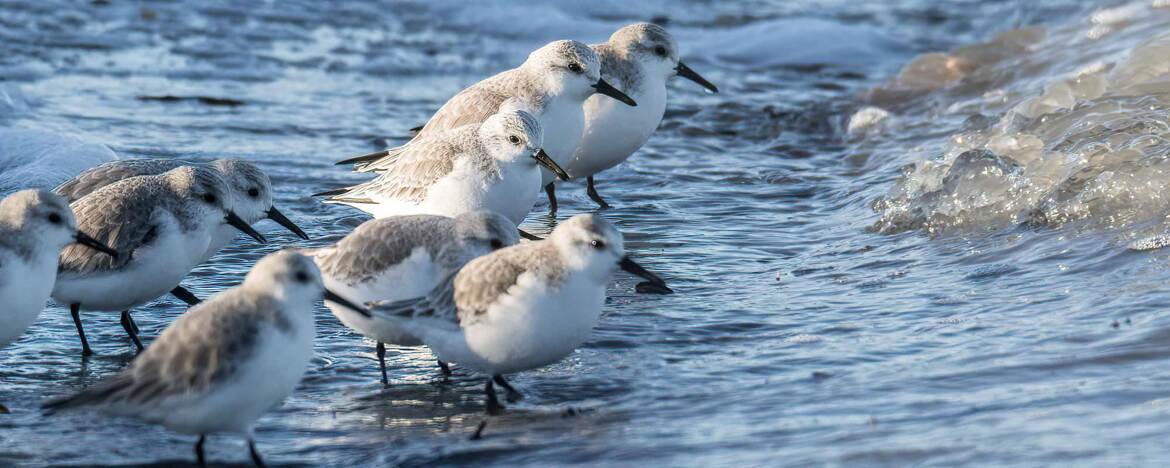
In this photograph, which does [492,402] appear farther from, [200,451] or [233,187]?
[233,187]

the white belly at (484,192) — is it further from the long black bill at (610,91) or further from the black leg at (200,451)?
the black leg at (200,451)

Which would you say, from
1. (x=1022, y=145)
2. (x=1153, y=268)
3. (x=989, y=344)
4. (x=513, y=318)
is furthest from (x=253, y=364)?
(x=1022, y=145)

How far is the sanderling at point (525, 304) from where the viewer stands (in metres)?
5.68

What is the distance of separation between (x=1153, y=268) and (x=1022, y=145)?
272cm

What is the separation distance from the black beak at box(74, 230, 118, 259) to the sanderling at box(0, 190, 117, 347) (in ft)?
0.12

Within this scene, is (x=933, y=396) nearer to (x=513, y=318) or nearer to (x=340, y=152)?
(x=513, y=318)

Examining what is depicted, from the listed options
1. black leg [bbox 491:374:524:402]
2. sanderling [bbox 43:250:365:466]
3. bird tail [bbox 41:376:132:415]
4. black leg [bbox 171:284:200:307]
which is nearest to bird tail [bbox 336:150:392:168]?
black leg [bbox 171:284:200:307]

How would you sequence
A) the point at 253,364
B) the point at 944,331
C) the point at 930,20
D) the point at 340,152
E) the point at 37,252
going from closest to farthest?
the point at 253,364 < the point at 37,252 < the point at 944,331 < the point at 340,152 < the point at 930,20

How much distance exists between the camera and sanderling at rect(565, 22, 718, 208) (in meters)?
9.82

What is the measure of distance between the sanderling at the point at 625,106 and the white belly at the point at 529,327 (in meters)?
3.88

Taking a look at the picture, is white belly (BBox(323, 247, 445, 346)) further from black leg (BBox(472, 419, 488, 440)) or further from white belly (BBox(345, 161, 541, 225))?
white belly (BBox(345, 161, 541, 225))

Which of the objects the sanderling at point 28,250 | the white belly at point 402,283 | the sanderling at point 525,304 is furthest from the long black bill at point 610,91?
the sanderling at point 28,250

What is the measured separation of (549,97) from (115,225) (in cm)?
317

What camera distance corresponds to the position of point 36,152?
10836 mm
